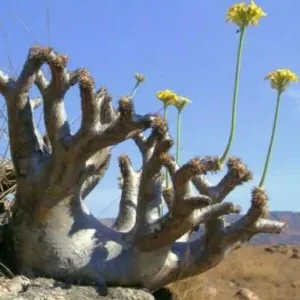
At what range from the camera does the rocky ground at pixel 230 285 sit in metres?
3.49

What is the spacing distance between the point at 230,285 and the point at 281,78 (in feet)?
15.3

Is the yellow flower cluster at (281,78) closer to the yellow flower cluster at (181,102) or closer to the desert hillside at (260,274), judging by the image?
the yellow flower cluster at (181,102)

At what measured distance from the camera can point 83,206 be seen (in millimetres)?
4000

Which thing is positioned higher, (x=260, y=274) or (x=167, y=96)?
(x=167, y=96)

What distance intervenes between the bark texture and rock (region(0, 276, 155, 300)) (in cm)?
8

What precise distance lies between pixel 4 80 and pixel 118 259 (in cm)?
120

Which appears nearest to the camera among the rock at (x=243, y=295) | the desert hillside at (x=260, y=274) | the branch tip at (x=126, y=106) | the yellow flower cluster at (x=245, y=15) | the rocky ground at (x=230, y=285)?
the branch tip at (x=126, y=106)

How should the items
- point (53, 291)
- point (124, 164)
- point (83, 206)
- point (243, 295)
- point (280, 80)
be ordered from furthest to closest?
1. point (243, 295)
2. point (280, 80)
3. point (124, 164)
4. point (83, 206)
5. point (53, 291)

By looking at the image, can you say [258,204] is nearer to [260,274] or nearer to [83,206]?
[83,206]

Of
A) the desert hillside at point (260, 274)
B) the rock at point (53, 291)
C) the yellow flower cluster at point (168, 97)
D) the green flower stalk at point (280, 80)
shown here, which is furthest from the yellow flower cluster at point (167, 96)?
the desert hillside at point (260, 274)

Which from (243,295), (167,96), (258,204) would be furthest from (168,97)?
(243,295)

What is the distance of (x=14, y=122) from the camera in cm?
376

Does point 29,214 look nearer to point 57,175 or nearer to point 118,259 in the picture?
point 57,175

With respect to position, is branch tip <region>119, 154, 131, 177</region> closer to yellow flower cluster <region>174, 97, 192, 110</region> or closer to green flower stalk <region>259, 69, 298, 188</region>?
yellow flower cluster <region>174, 97, 192, 110</region>
